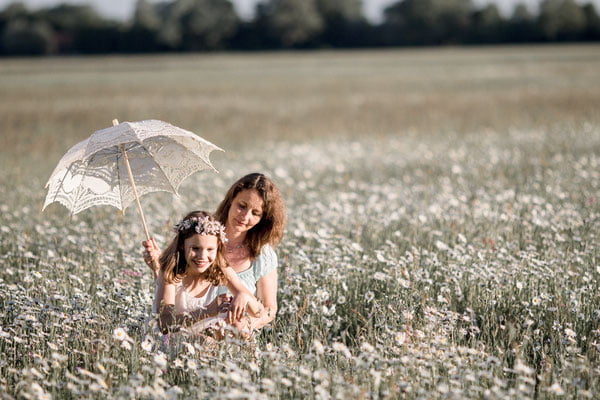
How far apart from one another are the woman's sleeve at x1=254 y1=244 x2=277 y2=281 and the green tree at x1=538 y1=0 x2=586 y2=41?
269ft

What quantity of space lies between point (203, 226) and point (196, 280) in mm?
411

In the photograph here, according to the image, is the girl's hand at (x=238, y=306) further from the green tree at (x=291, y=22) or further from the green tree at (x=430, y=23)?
the green tree at (x=291, y=22)

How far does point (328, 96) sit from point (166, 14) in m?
79.9

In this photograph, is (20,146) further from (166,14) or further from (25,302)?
→ (166,14)

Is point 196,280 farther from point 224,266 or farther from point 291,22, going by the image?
point 291,22

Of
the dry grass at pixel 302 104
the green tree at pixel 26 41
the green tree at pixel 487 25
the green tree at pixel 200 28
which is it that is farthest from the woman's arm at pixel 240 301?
the green tree at pixel 26 41

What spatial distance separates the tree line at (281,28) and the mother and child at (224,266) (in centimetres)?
8043

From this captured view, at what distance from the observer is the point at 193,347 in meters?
3.41

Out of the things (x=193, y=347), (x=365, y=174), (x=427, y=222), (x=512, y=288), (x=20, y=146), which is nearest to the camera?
(x=193, y=347)

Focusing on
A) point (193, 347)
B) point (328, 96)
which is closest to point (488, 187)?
point (193, 347)

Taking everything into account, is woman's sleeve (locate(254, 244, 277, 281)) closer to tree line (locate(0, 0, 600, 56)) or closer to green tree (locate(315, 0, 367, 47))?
tree line (locate(0, 0, 600, 56))

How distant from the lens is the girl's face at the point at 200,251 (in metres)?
3.62

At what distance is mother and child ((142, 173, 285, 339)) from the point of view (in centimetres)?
363

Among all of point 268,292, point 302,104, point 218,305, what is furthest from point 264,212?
point 302,104
